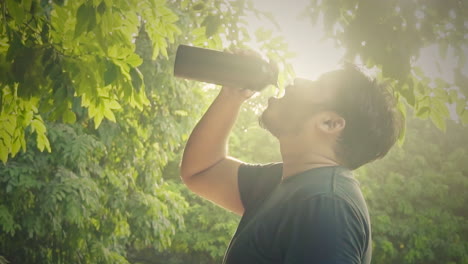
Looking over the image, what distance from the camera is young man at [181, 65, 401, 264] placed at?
1.19 meters

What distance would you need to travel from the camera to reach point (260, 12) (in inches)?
102

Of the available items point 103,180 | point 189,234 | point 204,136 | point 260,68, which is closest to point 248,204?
point 204,136

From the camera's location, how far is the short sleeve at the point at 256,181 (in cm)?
197

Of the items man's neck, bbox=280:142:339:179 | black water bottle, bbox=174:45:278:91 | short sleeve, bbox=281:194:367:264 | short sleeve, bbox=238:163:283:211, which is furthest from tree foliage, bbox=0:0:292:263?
short sleeve, bbox=281:194:367:264

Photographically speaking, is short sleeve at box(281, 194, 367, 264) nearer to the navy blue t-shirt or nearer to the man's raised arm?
the navy blue t-shirt

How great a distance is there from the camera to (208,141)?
2.18 m

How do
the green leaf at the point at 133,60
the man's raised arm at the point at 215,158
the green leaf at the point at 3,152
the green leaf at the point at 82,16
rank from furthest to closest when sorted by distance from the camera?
the green leaf at the point at 3,152 → the man's raised arm at the point at 215,158 → the green leaf at the point at 133,60 → the green leaf at the point at 82,16

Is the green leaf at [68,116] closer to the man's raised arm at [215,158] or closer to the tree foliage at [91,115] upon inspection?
the tree foliage at [91,115]

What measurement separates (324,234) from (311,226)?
51 mm

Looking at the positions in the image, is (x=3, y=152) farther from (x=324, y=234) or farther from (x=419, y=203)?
(x=419, y=203)

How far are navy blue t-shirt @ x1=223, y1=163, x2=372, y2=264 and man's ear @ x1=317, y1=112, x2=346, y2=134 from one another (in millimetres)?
259

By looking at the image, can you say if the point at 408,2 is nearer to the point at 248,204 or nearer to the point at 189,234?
the point at 248,204

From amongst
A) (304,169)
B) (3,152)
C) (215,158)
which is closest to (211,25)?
(215,158)

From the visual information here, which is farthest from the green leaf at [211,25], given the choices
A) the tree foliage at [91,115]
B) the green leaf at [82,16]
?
the green leaf at [82,16]
